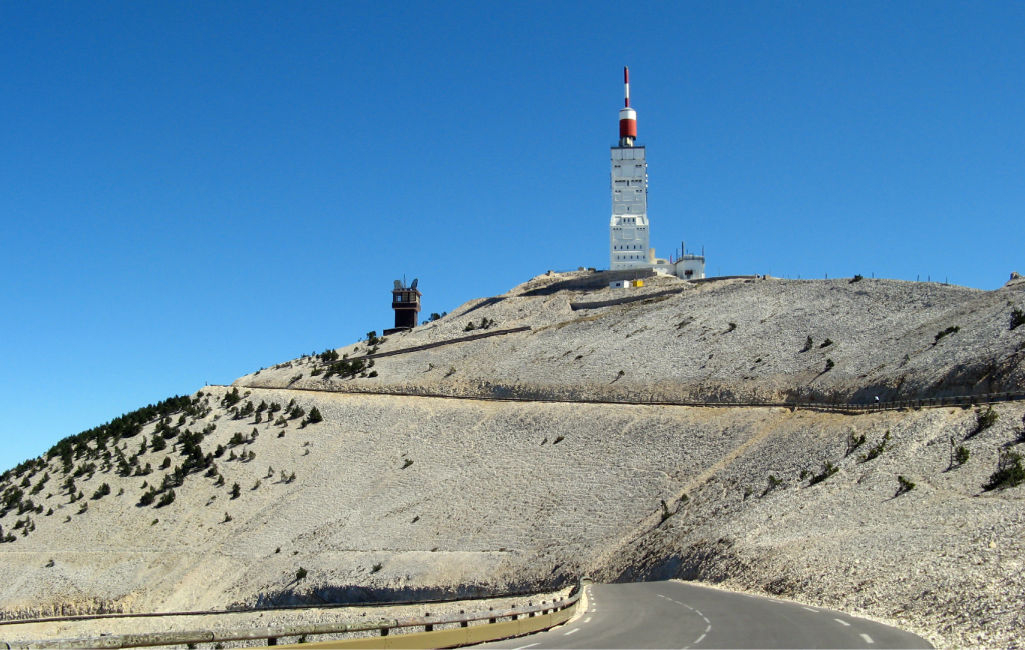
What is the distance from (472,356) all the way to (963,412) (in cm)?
4828

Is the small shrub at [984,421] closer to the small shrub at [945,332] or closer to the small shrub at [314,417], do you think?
the small shrub at [945,332]

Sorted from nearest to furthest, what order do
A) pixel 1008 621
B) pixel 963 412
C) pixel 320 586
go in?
pixel 1008 621, pixel 963 412, pixel 320 586

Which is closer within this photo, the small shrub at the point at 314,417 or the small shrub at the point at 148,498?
the small shrub at the point at 148,498

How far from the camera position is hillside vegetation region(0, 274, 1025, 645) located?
37.6 metres

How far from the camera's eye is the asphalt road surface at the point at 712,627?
71.1 feet

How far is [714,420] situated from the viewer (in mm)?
63438

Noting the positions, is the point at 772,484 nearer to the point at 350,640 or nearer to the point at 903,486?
the point at 903,486

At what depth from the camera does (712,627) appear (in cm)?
2441

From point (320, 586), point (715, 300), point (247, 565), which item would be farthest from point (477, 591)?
point (715, 300)

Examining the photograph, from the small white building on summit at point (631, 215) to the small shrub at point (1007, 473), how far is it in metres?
70.5

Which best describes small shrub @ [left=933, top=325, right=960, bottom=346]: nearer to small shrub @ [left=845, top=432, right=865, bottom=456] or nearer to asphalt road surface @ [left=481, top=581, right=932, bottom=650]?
small shrub @ [left=845, top=432, right=865, bottom=456]

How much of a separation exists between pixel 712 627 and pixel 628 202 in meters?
97.5

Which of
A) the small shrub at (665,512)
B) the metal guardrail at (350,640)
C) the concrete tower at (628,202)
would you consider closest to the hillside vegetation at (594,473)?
the small shrub at (665,512)

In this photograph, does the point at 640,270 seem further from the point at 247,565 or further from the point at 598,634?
the point at 598,634
